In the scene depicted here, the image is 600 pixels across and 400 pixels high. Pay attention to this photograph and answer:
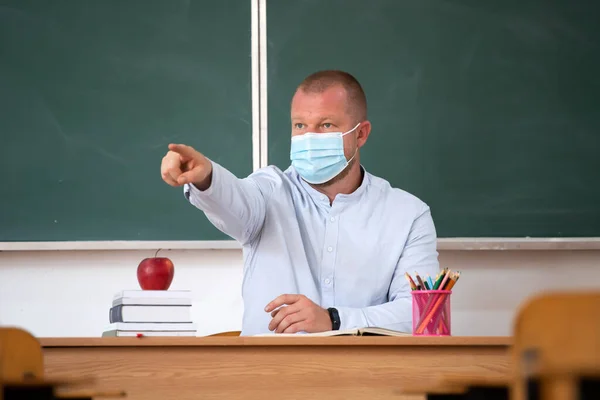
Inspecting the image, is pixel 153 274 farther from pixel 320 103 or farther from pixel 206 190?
pixel 320 103

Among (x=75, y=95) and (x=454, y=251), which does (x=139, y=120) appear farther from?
(x=454, y=251)

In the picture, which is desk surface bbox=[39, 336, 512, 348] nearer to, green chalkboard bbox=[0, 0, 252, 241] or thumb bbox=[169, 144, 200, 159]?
thumb bbox=[169, 144, 200, 159]

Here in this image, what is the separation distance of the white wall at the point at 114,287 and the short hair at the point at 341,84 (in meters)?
0.82

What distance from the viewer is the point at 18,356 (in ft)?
4.29

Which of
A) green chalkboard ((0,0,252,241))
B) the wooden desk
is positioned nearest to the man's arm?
the wooden desk

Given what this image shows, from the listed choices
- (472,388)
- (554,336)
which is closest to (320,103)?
(472,388)

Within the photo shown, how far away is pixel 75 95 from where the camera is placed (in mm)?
3549

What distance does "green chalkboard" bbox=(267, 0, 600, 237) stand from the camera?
3.55m

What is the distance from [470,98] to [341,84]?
31.1 inches

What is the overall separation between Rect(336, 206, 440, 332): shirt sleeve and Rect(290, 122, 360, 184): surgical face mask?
35 centimetres

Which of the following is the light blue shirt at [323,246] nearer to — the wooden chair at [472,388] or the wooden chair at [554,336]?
the wooden chair at [472,388]

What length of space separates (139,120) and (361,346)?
5.94 feet

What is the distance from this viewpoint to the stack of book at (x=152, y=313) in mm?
2312

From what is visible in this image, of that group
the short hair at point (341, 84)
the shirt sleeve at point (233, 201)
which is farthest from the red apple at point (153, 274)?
the short hair at point (341, 84)
